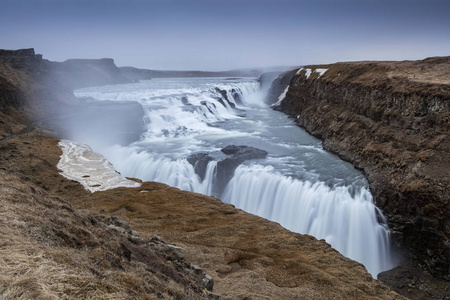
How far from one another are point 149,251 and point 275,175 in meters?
13.8

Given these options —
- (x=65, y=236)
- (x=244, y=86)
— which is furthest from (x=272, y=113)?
(x=65, y=236)

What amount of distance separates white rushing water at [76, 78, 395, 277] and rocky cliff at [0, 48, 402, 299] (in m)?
4.53

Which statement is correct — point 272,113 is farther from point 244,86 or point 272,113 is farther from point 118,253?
point 118,253

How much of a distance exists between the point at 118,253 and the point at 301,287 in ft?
18.0

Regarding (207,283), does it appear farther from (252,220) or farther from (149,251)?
(252,220)

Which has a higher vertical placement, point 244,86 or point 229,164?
point 244,86

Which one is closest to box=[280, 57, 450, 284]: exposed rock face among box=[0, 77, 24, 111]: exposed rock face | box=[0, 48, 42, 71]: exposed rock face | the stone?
the stone

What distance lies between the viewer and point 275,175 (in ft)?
68.0

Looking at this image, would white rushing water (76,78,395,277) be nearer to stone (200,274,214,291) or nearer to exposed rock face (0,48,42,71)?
stone (200,274,214,291)

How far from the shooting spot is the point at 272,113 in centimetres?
4878

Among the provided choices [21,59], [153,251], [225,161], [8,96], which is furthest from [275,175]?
[21,59]

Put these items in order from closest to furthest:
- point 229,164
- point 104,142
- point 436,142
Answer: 1. point 436,142
2. point 229,164
3. point 104,142

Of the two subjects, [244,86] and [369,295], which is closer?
[369,295]

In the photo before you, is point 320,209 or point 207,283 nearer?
point 207,283
